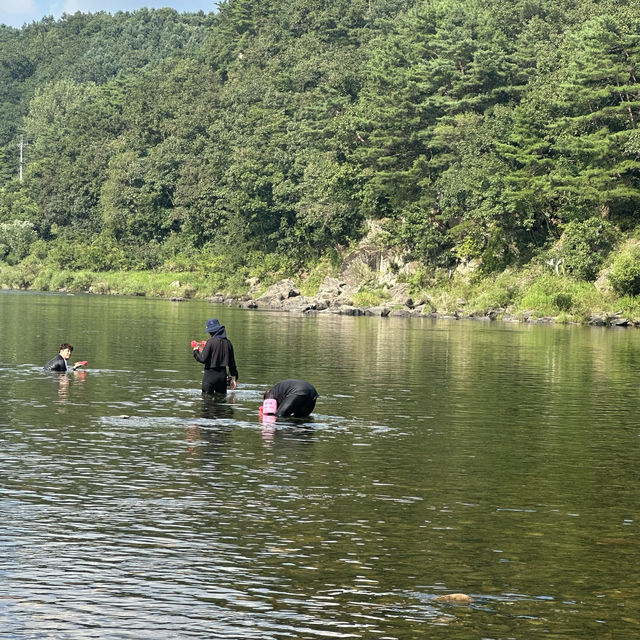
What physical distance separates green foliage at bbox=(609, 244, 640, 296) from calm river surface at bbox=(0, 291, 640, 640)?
1783 inches

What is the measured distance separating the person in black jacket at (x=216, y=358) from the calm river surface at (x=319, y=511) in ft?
1.99

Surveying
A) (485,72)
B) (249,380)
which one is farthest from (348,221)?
(249,380)

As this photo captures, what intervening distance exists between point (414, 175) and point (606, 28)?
78.9 feet

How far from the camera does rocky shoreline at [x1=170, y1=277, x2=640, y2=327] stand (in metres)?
78.1

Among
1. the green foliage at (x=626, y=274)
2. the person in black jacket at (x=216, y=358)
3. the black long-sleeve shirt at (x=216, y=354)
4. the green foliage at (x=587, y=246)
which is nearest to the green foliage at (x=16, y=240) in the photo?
the green foliage at (x=587, y=246)

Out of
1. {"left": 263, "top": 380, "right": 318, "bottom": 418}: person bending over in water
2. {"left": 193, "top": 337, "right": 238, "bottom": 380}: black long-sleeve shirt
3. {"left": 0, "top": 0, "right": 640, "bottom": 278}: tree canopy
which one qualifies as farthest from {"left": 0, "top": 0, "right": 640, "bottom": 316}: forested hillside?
{"left": 263, "top": 380, "right": 318, "bottom": 418}: person bending over in water

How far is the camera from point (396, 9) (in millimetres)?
175875

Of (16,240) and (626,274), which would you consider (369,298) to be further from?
(16,240)

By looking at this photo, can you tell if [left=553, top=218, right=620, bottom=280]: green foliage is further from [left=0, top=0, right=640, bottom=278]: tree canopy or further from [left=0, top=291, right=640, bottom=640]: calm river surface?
[left=0, top=291, right=640, bottom=640]: calm river surface

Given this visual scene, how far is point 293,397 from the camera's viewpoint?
77.9ft

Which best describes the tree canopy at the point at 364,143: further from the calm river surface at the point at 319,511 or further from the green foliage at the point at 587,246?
the calm river surface at the point at 319,511

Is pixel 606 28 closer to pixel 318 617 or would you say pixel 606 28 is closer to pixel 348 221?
pixel 348 221

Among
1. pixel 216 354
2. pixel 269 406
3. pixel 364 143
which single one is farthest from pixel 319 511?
pixel 364 143

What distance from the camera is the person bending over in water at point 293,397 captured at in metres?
23.7
